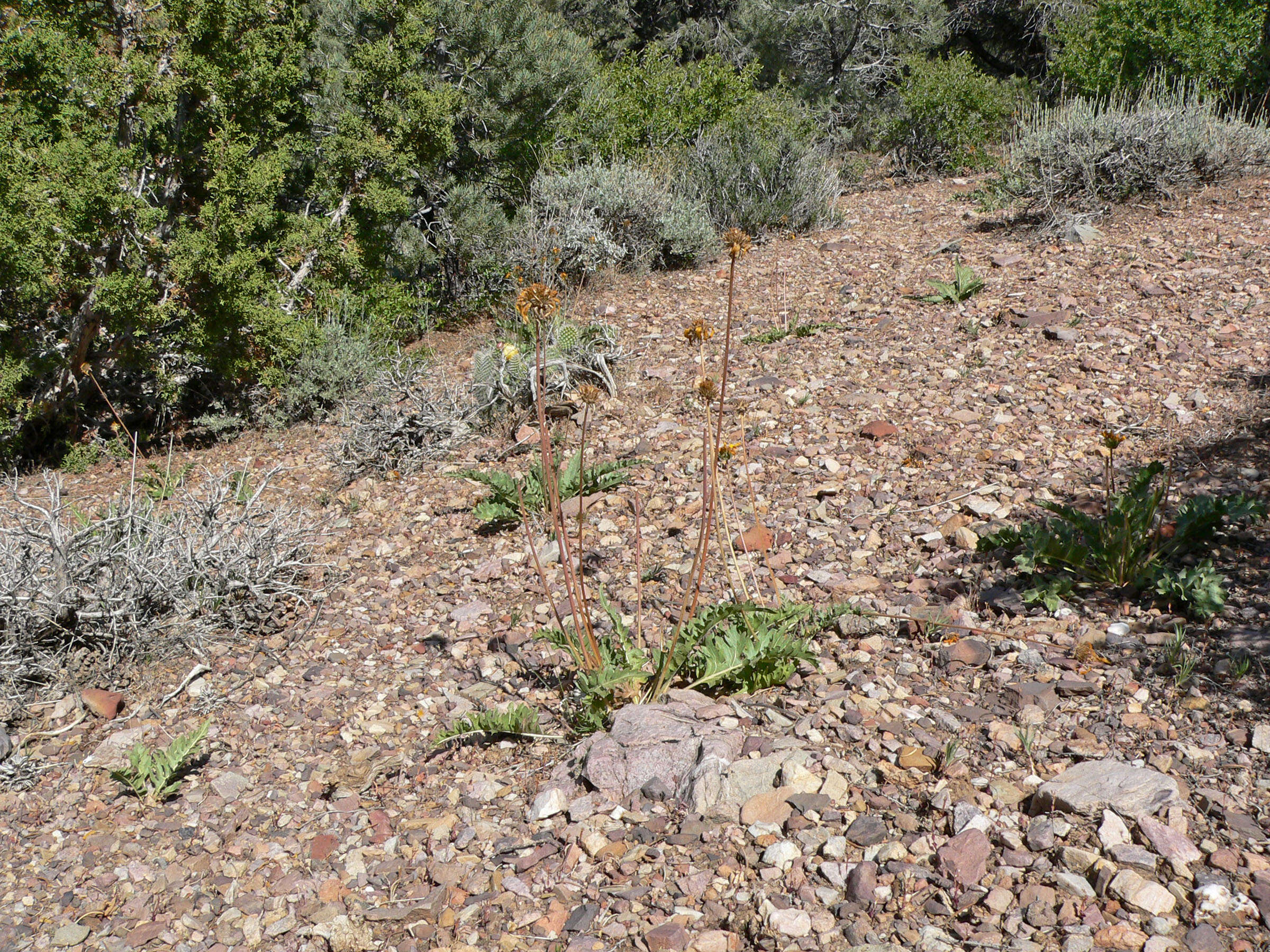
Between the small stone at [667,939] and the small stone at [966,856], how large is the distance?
541 mm

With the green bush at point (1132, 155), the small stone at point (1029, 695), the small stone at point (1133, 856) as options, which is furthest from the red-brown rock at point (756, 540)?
the green bush at point (1132, 155)

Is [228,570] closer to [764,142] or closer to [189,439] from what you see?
[189,439]

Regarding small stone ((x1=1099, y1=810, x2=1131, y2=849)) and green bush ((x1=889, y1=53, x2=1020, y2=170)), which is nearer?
small stone ((x1=1099, y1=810, x2=1131, y2=849))

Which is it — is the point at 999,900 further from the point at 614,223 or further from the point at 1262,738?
the point at 614,223

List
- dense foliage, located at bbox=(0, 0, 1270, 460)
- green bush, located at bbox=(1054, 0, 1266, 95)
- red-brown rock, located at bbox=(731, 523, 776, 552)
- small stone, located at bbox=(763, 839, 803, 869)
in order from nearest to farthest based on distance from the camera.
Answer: small stone, located at bbox=(763, 839, 803, 869) < red-brown rock, located at bbox=(731, 523, 776, 552) < dense foliage, located at bbox=(0, 0, 1270, 460) < green bush, located at bbox=(1054, 0, 1266, 95)

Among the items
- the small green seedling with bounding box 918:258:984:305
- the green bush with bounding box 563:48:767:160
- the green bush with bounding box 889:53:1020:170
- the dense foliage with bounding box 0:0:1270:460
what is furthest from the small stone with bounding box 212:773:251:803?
the green bush with bounding box 889:53:1020:170

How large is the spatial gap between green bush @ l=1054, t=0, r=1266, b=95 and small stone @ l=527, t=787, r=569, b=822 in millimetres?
8539

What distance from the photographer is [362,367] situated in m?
5.70

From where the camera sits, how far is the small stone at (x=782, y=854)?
2076 mm

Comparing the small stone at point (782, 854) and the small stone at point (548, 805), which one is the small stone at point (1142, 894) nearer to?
the small stone at point (782, 854)

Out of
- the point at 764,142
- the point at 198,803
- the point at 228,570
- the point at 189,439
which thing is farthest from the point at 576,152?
the point at 198,803

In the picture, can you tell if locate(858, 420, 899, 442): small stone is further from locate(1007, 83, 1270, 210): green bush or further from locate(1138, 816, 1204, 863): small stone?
locate(1007, 83, 1270, 210): green bush

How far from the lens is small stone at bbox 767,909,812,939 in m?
1.89

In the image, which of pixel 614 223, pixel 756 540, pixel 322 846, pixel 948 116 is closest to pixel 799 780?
pixel 322 846
